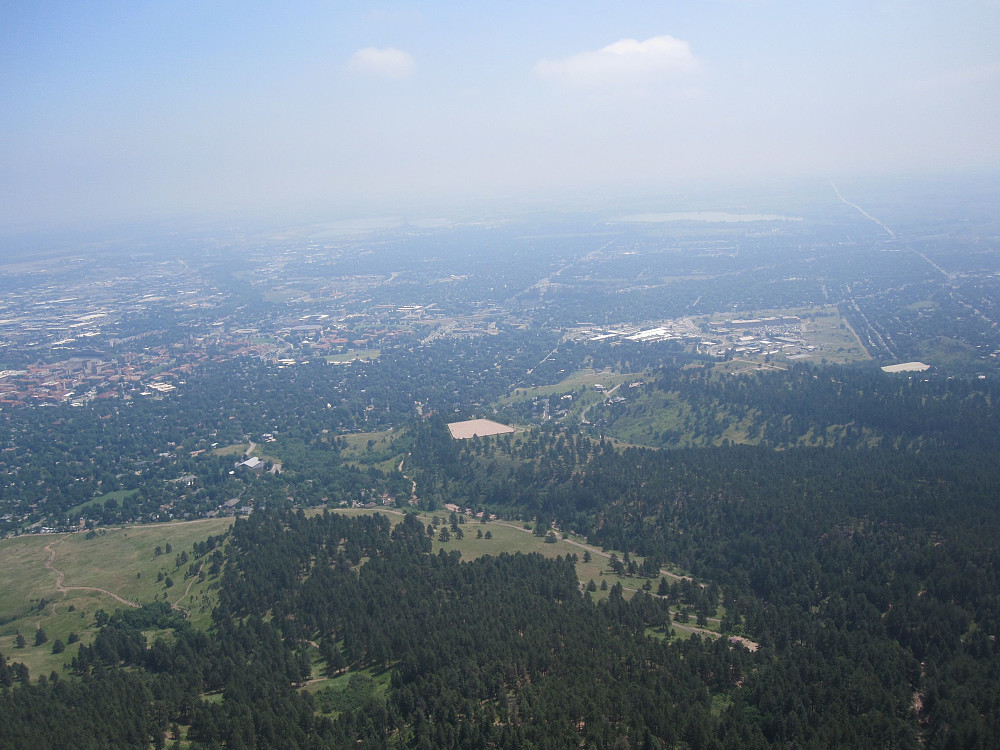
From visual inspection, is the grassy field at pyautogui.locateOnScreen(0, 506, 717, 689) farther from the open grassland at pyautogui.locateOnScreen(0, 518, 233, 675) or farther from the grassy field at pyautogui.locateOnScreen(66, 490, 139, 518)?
the grassy field at pyautogui.locateOnScreen(66, 490, 139, 518)

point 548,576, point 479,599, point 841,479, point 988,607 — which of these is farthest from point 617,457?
point 988,607

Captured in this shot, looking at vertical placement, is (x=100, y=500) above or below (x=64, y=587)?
below

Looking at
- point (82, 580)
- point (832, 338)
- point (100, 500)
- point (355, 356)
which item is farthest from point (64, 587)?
point (832, 338)

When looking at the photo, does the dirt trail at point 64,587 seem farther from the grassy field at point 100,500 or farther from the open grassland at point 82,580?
the grassy field at point 100,500

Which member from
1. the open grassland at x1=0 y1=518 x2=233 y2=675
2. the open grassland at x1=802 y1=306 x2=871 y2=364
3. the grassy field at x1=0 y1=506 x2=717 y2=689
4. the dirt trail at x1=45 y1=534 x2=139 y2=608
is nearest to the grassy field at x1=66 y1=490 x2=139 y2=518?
the grassy field at x1=0 y1=506 x2=717 y2=689

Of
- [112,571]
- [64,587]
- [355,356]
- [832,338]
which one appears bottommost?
[112,571]

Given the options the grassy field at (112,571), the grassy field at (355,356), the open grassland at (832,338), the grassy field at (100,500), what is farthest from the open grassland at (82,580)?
the open grassland at (832,338)

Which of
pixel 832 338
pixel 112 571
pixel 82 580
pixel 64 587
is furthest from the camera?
pixel 832 338

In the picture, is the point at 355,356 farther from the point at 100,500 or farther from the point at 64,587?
the point at 64,587

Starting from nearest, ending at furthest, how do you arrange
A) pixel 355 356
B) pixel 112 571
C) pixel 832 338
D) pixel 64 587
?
1. pixel 64 587
2. pixel 112 571
3. pixel 832 338
4. pixel 355 356
